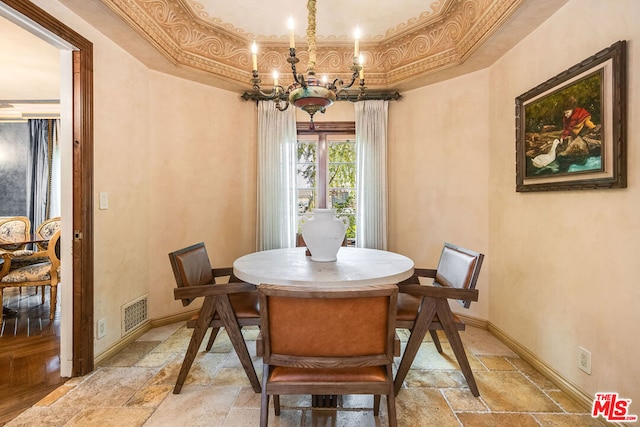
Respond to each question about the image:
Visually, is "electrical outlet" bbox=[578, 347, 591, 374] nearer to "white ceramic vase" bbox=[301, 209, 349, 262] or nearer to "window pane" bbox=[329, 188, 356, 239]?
"white ceramic vase" bbox=[301, 209, 349, 262]

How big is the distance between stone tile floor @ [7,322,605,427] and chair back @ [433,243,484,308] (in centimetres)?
57

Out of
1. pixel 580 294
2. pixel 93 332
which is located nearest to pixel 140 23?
pixel 93 332

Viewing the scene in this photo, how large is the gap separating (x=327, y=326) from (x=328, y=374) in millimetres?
231

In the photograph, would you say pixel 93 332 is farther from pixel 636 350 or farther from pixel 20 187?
pixel 20 187

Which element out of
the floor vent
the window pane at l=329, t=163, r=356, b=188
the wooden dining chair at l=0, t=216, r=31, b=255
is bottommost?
the floor vent

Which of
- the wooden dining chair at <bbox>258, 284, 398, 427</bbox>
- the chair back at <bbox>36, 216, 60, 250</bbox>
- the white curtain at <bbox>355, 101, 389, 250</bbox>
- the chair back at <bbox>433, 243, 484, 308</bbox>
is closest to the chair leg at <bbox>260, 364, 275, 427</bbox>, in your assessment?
the wooden dining chair at <bbox>258, 284, 398, 427</bbox>

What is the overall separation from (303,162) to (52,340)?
2.92 metres

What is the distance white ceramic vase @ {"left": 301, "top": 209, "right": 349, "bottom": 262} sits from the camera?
69.3 inches

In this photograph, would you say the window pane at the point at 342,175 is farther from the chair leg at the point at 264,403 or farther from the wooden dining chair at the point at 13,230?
the wooden dining chair at the point at 13,230

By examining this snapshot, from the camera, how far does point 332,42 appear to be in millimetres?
2961

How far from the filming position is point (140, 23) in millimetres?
2074

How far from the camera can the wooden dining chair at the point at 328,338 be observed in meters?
1.03

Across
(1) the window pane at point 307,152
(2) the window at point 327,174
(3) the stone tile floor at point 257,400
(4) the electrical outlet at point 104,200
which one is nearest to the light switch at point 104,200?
(4) the electrical outlet at point 104,200

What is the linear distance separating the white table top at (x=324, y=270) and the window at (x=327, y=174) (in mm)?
1452
